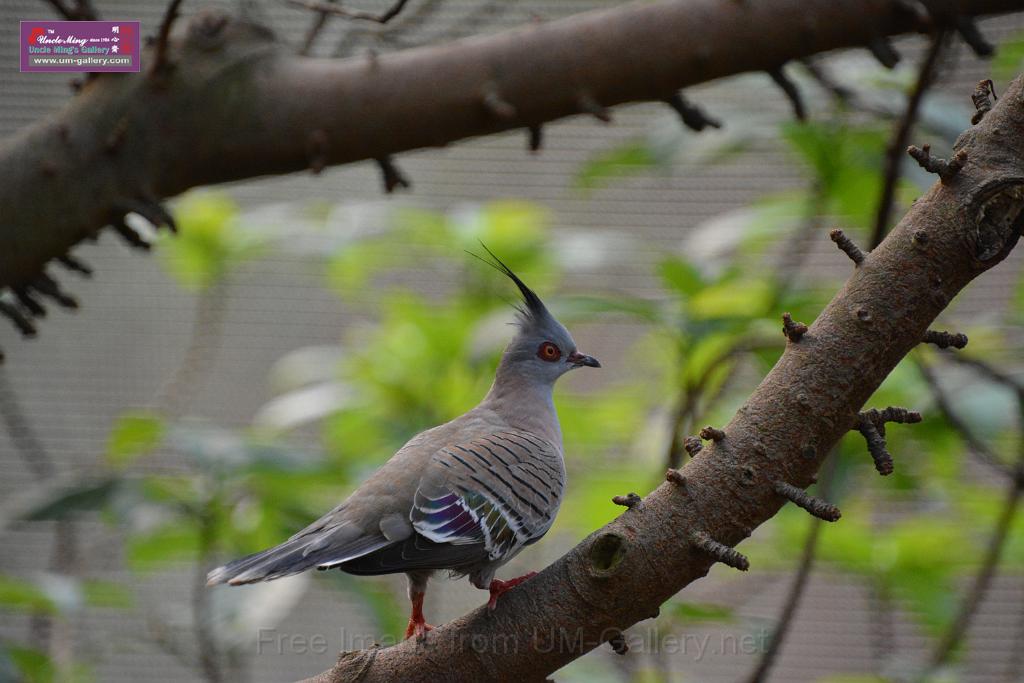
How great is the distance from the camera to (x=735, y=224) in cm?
→ 214

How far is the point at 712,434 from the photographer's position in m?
1.05

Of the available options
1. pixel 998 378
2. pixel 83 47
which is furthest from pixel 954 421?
pixel 83 47

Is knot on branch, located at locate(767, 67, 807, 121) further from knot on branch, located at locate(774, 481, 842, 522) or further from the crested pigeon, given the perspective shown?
knot on branch, located at locate(774, 481, 842, 522)

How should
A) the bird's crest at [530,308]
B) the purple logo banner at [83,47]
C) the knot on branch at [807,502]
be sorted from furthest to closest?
the purple logo banner at [83,47]
the bird's crest at [530,308]
the knot on branch at [807,502]

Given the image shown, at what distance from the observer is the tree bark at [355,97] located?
5.32ft

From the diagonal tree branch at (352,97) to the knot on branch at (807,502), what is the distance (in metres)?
0.83

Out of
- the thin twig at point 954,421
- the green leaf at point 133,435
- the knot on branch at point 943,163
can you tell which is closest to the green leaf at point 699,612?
the thin twig at point 954,421

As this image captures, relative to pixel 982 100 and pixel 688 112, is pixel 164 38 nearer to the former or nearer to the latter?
pixel 688 112

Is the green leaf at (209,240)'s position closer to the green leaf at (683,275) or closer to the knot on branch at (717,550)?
the green leaf at (683,275)

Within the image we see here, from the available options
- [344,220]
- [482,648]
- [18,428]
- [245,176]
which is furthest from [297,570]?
[18,428]

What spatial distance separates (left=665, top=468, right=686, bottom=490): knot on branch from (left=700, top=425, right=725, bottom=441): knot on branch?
5cm

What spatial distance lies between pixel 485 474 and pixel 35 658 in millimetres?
1287

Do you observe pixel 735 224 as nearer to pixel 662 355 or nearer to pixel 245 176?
pixel 662 355

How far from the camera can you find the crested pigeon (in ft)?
3.80
